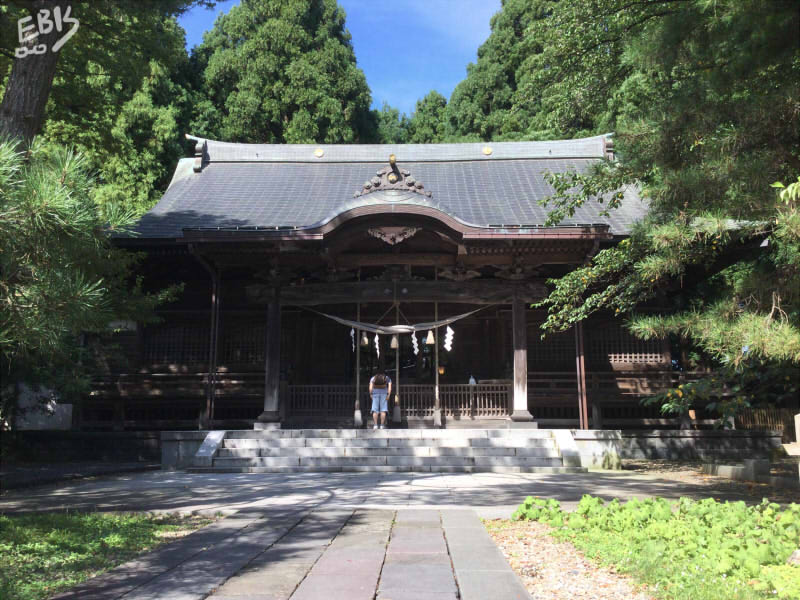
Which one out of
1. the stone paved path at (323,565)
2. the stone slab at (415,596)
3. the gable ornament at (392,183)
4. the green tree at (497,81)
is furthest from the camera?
the green tree at (497,81)

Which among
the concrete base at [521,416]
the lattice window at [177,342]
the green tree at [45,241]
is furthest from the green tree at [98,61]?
the concrete base at [521,416]

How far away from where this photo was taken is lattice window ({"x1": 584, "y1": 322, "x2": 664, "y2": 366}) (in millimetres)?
14266

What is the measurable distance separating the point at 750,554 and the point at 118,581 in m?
3.80

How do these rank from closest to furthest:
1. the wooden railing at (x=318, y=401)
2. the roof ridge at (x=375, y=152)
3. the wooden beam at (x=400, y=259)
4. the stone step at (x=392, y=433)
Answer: the stone step at (x=392, y=433), the wooden beam at (x=400, y=259), the wooden railing at (x=318, y=401), the roof ridge at (x=375, y=152)

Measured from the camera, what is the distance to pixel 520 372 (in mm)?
12461

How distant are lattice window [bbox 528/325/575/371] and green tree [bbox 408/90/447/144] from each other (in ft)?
70.3

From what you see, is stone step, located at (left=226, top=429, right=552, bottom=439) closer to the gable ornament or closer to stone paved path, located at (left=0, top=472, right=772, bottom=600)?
stone paved path, located at (left=0, top=472, right=772, bottom=600)

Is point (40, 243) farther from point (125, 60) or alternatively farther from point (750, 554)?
point (125, 60)

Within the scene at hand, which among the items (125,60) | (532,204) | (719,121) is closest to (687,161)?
(719,121)

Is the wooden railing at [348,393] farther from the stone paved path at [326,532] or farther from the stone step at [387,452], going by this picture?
the stone paved path at [326,532]

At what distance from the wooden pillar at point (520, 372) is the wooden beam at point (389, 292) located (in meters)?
0.53

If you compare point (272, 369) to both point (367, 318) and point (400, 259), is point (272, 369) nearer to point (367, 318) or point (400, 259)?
point (367, 318)

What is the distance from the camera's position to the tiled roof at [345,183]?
1438 centimetres

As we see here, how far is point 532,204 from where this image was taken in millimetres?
15156
